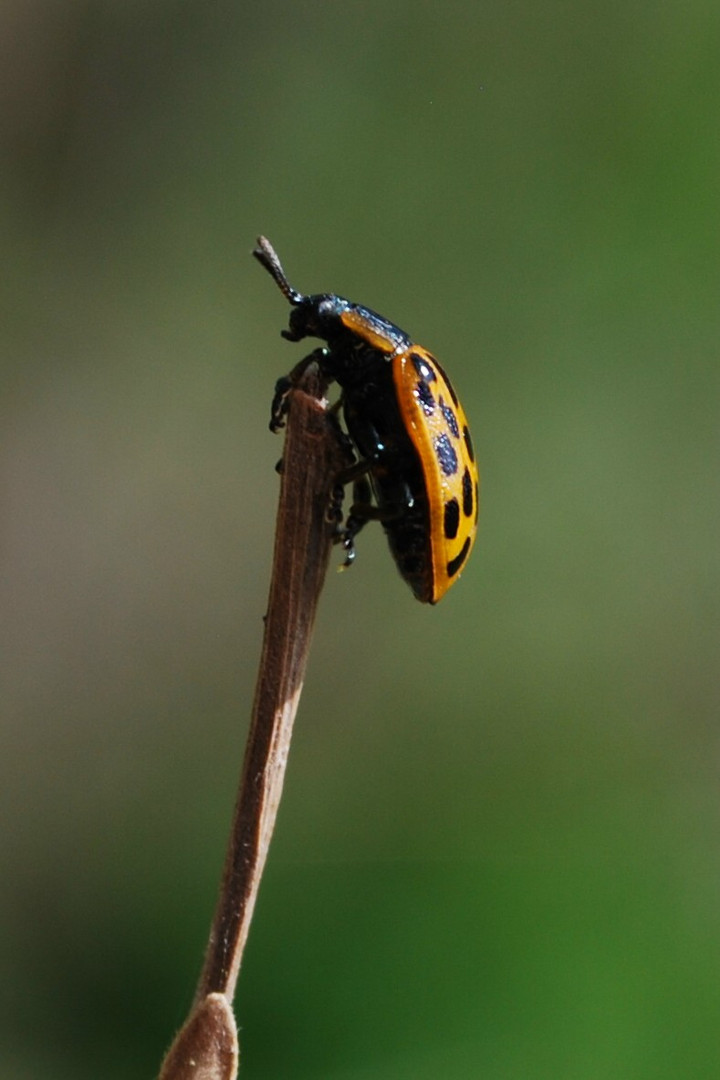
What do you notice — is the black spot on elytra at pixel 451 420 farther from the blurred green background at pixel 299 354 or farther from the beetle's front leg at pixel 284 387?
the blurred green background at pixel 299 354

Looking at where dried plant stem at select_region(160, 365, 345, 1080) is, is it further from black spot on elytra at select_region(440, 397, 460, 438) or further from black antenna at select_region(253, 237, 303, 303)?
black spot on elytra at select_region(440, 397, 460, 438)

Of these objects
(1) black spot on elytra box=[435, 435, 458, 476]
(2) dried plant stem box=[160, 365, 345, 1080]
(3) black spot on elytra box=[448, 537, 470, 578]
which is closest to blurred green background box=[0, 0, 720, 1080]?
(3) black spot on elytra box=[448, 537, 470, 578]

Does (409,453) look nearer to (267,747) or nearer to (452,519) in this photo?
(452,519)

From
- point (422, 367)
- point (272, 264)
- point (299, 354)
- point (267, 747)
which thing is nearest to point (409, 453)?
point (422, 367)

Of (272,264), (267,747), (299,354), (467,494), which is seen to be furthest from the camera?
(299,354)

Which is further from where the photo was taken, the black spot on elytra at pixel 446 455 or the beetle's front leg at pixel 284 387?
the black spot on elytra at pixel 446 455

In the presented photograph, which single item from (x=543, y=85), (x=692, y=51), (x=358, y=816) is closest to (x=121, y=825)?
(x=358, y=816)

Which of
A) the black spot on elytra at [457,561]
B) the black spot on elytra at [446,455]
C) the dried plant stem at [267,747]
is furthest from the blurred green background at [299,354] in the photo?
the dried plant stem at [267,747]
